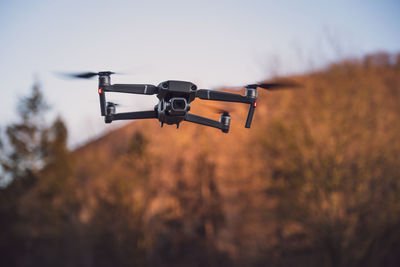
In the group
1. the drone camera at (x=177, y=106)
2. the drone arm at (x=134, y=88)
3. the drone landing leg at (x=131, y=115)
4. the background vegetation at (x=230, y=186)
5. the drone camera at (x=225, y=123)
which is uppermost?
the drone arm at (x=134, y=88)

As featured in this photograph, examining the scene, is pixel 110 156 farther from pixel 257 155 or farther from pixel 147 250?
pixel 257 155

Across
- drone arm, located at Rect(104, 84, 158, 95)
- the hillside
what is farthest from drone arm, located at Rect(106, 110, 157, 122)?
the hillside

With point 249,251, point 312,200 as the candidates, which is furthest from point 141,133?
point 312,200

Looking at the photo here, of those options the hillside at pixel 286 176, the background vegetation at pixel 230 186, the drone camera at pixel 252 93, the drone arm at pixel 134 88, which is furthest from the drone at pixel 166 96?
the hillside at pixel 286 176

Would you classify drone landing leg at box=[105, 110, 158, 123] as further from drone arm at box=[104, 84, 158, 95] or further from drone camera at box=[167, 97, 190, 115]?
drone camera at box=[167, 97, 190, 115]

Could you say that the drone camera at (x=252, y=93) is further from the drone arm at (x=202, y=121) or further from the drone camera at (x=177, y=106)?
the drone camera at (x=177, y=106)

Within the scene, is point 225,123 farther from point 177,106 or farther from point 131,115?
point 131,115
